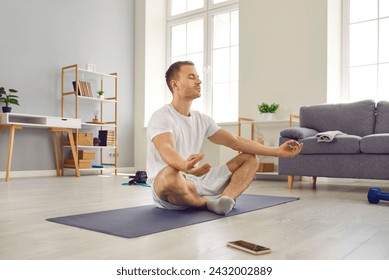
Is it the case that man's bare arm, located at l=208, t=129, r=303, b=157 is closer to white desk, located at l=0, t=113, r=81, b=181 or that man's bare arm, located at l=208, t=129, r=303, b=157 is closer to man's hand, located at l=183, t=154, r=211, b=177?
man's hand, located at l=183, t=154, r=211, b=177

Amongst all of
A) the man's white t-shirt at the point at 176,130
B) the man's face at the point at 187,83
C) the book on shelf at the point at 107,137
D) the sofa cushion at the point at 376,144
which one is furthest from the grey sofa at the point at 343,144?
the book on shelf at the point at 107,137

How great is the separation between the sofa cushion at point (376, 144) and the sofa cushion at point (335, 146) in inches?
2.4

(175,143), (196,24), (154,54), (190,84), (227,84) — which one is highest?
(196,24)

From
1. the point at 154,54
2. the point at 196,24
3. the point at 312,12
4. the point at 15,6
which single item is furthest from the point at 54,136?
the point at 312,12

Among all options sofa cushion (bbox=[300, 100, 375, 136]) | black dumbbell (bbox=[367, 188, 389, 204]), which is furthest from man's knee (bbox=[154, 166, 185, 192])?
→ sofa cushion (bbox=[300, 100, 375, 136])

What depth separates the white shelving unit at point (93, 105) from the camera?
528cm

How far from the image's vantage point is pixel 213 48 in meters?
5.90

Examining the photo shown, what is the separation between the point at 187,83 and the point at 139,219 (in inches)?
28.2

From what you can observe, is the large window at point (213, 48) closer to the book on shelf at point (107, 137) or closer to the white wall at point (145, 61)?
the white wall at point (145, 61)

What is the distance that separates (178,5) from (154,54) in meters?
0.91

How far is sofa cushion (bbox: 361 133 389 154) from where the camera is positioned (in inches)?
116

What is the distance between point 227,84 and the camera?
18.7 feet

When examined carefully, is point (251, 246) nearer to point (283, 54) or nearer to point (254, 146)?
point (254, 146)
